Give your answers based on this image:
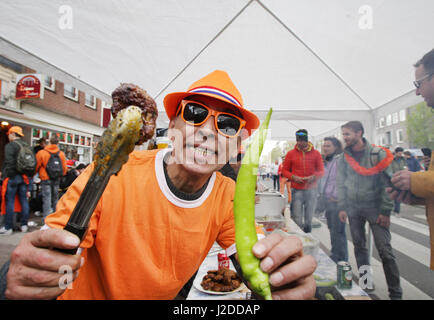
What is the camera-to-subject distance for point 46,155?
16.8ft

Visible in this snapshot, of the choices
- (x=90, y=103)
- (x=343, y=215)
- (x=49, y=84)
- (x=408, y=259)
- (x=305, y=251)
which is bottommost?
(x=408, y=259)

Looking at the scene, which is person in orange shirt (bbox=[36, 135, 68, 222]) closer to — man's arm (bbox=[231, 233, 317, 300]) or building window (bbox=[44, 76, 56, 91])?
man's arm (bbox=[231, 233, 317, 300])

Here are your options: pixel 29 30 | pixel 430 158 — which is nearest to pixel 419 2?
pixel 430 158

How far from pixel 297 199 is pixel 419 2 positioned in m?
3.32

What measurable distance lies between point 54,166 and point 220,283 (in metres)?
5.44

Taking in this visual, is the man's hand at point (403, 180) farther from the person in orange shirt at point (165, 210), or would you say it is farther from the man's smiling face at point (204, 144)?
the man's smiling face at point (204, 144)

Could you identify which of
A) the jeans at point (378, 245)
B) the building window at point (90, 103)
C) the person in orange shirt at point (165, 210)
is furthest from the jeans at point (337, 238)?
the building window at point (90, 103)

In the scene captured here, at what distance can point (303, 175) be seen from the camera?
441 centimetres

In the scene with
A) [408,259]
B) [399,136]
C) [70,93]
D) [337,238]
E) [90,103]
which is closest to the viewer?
[337,238]

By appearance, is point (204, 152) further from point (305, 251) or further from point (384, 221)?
point (384, 221)

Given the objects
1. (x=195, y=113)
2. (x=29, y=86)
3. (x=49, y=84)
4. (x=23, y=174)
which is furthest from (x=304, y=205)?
(x=49, y=84)

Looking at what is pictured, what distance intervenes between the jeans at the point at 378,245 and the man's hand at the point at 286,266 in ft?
9.46
